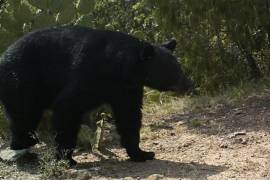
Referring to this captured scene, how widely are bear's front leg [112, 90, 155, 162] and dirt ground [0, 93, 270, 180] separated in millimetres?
115

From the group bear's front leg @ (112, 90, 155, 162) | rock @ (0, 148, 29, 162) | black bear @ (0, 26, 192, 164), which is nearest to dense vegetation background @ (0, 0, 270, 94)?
black bear @ (0, 26, 192, 164)

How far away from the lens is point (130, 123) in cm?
702

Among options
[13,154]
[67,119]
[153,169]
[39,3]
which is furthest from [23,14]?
[153,169]

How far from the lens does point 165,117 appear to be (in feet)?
30.8

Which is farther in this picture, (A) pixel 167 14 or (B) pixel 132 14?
(B) pixel 132 14

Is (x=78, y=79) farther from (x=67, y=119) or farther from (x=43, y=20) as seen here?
(x=43, y=20)

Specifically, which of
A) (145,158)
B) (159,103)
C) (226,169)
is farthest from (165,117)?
(226,169)

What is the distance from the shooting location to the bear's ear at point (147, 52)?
6586mm

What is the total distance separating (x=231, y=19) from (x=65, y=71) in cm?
404

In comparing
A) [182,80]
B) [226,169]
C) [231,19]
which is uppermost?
[231,19]

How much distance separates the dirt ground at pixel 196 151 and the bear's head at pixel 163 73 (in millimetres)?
814

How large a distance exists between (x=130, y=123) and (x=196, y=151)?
34.6 inches

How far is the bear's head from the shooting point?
6805mm

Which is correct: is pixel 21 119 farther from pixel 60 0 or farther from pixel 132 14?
pixel 132 14
